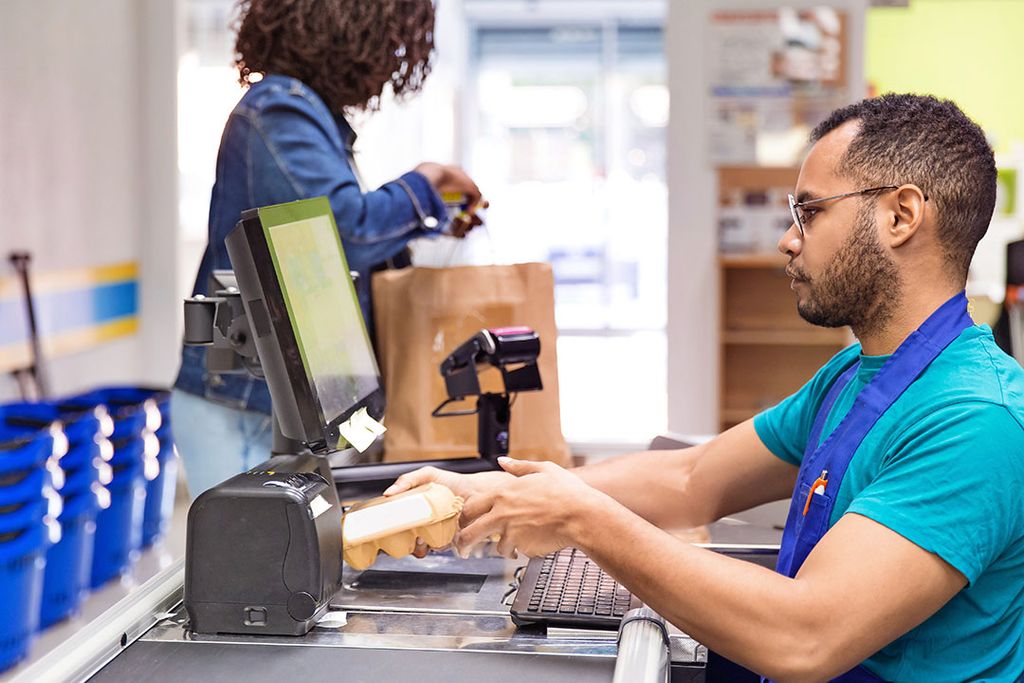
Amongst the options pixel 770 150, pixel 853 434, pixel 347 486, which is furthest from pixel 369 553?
pixel 770 150

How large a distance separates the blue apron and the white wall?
3.23m

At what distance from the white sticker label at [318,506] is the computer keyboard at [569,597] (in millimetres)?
250

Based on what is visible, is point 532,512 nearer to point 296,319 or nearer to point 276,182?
point 296,319

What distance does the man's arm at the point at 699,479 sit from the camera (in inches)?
65.8

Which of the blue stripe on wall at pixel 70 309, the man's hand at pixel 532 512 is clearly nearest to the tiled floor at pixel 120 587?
the blue stripe on wall at pixel 70 309

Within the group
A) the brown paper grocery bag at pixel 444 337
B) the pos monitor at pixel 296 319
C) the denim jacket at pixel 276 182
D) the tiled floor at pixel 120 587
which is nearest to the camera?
the pos monitor at pixel 296 319

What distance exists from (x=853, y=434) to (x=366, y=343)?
0.71 meters

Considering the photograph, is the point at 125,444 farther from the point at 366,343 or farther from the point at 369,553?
the point at 369,553

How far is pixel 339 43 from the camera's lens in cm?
210

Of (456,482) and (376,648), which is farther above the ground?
(456,482)

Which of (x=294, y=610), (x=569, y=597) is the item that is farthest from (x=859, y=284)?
(x=294, y=610)

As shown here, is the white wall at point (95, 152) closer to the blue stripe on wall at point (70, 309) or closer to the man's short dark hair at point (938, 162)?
the blue stripe on wall at point (70, 309)

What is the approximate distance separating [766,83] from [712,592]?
3437mm

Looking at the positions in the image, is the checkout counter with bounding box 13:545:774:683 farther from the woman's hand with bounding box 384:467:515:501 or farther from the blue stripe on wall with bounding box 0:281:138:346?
the blue stripe on wall with bounding box 0:281:138:346
